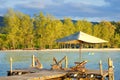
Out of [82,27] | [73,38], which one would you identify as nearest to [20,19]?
[82,27]

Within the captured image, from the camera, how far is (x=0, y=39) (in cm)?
13688

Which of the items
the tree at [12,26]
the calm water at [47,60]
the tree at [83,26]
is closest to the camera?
the calm water at [47,60]

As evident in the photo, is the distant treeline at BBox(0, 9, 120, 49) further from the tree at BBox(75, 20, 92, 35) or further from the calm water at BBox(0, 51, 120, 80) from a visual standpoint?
the calm water at BBox(0, 51, 120, 80)

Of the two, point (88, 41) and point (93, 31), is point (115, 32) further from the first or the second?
point (88, 41)

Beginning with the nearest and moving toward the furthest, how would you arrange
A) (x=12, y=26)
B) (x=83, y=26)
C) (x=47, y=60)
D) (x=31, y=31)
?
1. (x=47, y=60)
2. (x=12, y=26)
3. (x=31, y=31)
4. (x=83, y=26)

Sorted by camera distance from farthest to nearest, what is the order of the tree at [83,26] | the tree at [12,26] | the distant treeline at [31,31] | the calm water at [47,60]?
the tree at [83,26] → the distant treeline at [31,31] → the tree at [12,26] → the calm water at [47,60]

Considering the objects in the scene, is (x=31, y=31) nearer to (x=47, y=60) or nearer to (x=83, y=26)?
(x=83, y=26)

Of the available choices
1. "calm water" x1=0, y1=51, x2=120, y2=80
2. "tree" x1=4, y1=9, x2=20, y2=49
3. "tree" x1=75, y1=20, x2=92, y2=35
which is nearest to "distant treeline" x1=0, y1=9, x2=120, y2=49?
"tree" x1=4, y1=9, x2=20, y2=49

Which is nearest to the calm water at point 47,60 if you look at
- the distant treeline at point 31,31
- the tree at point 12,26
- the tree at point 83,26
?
the tree at point 12,26

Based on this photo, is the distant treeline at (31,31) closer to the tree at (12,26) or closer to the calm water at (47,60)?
the tree at (12,26)

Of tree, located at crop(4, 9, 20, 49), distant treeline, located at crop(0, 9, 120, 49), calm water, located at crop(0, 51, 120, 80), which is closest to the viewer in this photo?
calm water, located at crop(0, 51, 120, 80)

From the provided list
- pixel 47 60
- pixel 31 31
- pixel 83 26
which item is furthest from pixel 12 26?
pixel 47 60

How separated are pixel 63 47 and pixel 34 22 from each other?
18509 mm

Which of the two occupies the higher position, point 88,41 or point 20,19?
point 20,19
